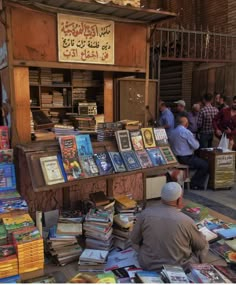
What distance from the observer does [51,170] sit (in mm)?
3463

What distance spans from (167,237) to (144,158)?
1.67 m

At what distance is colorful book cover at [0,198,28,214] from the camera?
3350 mm

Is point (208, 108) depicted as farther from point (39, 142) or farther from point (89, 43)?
point (39, 142)

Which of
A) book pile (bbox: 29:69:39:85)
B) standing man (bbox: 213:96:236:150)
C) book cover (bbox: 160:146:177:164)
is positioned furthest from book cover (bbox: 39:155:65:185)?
standing man (bbox: 213:96:236:150)

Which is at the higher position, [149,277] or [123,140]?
[123,140]

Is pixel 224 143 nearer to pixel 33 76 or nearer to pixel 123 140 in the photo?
pixel 123 140

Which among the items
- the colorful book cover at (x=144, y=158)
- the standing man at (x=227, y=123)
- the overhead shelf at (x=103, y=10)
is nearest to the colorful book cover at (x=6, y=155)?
the colorful book cover at (x=144, y=158)

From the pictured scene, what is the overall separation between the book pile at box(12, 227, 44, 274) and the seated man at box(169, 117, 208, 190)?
3.71 metres

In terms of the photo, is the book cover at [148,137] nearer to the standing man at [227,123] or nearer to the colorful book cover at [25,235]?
the colorful book cover at [25,235]

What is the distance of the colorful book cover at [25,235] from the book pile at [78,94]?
325 cm

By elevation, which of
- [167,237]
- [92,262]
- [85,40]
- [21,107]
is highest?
[85,40]

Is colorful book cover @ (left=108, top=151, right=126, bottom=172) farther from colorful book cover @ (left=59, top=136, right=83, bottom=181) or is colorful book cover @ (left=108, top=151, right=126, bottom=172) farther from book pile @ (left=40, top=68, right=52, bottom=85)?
book pile @ (left=40, top=68, right=52, bottom=85)

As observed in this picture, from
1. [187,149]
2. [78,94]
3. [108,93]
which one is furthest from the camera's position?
[187,149]

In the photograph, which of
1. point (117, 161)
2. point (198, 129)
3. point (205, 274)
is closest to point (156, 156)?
point (117, 161)
